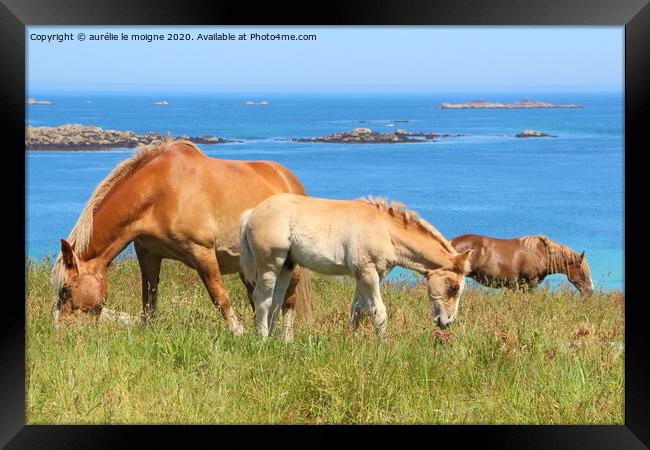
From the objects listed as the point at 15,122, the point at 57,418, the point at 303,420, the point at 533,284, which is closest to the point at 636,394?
the point at 303,420

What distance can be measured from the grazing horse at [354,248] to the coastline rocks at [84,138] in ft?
6.37

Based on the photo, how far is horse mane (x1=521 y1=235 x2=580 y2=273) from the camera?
13844mm

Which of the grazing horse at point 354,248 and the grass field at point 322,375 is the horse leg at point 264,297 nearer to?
the grazing horse at point 354,248

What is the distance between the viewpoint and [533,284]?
13570mm

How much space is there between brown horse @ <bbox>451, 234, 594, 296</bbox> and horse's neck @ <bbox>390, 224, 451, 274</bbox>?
15.8ft

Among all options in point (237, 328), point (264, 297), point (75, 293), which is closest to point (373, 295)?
point (264, 297)

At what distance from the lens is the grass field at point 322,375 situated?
728cm

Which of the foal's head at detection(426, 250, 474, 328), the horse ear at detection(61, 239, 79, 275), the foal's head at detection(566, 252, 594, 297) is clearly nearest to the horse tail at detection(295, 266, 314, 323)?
the foal's head at detection(426, 250, 474, 328)

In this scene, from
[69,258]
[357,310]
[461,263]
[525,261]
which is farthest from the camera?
[525,261]

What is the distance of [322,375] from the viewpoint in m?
7.36

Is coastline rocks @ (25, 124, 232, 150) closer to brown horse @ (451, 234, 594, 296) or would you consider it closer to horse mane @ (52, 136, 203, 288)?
horse mane @ (52, 136, 203, 288)

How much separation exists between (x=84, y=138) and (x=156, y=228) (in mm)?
2100

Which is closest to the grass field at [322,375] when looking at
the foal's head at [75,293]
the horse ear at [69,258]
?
the foal's head at [75,293]

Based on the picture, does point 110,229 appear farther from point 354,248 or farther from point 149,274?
point 354,248
